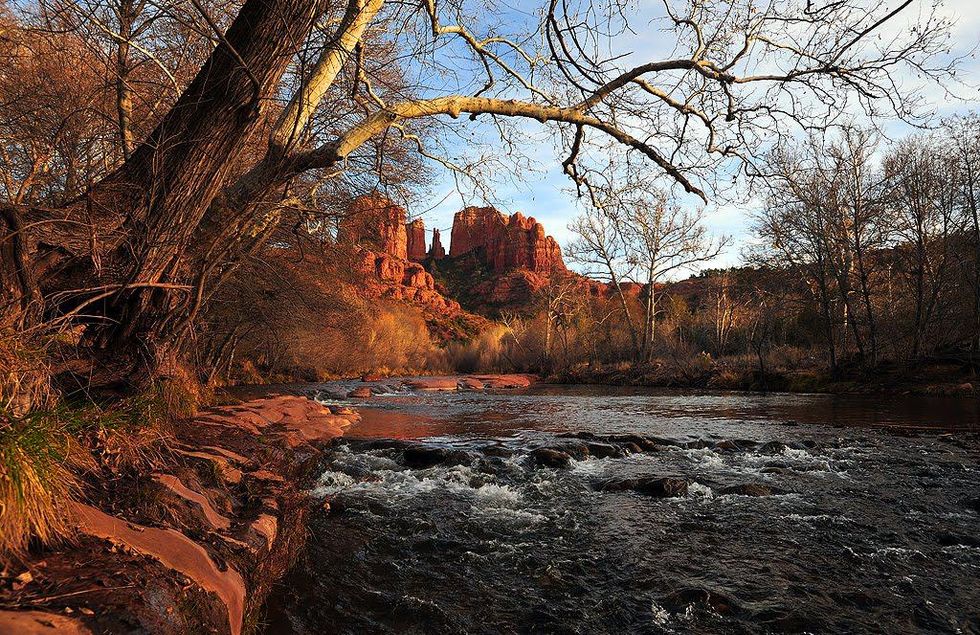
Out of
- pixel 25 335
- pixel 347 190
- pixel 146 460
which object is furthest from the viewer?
pixel 347 190

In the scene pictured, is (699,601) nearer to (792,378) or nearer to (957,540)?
(957,540)

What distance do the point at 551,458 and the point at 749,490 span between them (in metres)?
2.56

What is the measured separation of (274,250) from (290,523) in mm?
9762

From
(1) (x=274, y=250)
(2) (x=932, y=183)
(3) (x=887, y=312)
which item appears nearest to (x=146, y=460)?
(1) (x=274, y=250)

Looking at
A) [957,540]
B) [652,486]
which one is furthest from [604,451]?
[957,540]

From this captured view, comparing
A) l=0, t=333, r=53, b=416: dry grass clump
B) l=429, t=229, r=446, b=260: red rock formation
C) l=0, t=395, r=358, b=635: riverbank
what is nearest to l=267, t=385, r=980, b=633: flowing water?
l=0, t=395, r=358, b=635: riverbank

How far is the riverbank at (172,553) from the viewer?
5.55 feet

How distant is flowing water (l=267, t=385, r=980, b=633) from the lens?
306 centimetres

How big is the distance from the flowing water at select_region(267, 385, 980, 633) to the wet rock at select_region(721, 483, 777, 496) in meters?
0.02

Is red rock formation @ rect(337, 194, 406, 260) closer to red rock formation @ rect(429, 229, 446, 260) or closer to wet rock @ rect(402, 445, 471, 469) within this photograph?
wet rock @ rect(402, 445, 471, 469)

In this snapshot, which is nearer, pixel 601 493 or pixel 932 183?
pixel 601 493

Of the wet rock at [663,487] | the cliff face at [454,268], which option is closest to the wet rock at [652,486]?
the wet rock at [663,487]

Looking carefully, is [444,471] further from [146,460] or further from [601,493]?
[146,460]

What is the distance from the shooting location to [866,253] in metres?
19.9
